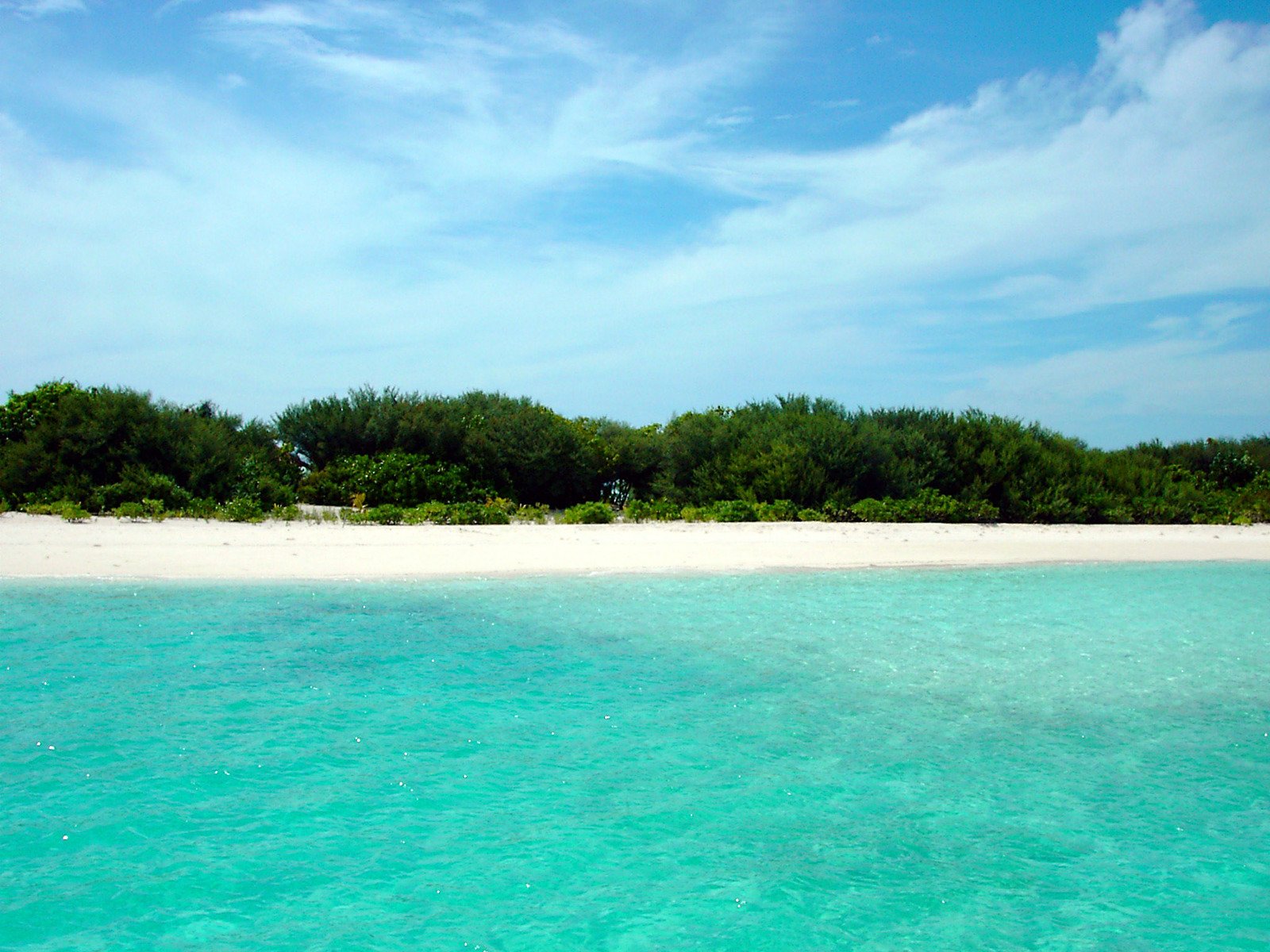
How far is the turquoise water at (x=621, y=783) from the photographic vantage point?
413cm

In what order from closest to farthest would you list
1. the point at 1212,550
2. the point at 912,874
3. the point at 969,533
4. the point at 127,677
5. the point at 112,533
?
the point at 912,874, the point at 127,677, the point at 112,533, the point at 1212,550, the point at 969,533

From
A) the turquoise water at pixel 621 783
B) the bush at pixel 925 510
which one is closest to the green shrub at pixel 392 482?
the bush at pixel 925 510

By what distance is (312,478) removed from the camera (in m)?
18.7

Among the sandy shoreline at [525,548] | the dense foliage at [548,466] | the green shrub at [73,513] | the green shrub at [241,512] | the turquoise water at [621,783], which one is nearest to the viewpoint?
the turquoise water at [621,783]

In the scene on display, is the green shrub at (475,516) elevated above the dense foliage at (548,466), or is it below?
below

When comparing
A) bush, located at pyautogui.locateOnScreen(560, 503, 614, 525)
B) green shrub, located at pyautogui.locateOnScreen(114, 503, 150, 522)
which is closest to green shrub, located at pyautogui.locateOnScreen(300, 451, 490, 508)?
bush, located at pyautogui.locateOnScreen(560, 503, 614, 525)

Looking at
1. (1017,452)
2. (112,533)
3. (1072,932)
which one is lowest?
(1072,932)

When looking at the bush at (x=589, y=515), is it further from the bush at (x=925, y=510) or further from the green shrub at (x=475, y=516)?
the bush at (x=925, y=510)

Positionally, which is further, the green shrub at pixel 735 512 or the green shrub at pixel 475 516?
the green shrub at pixel 735 512

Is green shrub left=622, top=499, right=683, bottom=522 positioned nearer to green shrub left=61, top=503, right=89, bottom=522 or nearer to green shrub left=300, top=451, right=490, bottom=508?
green shrub left=300, top=451, right=490, bottom=508

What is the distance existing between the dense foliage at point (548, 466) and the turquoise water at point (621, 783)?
765 centimetres

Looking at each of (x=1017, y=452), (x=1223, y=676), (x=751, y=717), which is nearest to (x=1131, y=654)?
(x=1223, y=676)

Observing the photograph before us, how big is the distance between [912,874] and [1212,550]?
14.5 meters

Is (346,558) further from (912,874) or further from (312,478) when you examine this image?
(912,874)
